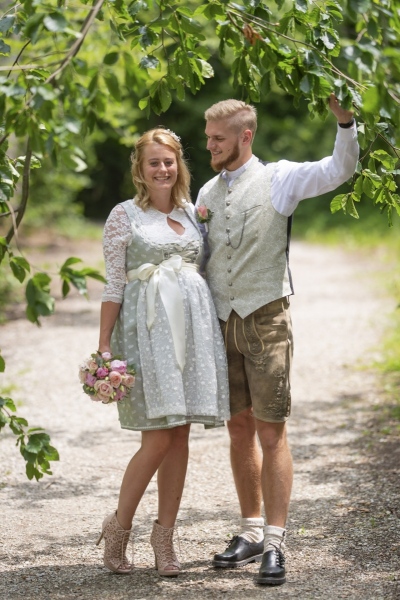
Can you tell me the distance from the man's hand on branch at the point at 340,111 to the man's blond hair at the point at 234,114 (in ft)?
1.40

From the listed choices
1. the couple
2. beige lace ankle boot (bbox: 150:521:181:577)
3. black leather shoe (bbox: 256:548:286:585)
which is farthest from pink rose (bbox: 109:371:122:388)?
black leather shoe (bbox: 256:548:286:585)

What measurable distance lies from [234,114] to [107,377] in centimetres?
121

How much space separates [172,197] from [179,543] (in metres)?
1.60

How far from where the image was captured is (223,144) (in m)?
4.02

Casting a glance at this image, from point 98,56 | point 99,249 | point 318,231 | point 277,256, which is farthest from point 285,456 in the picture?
point 318,231

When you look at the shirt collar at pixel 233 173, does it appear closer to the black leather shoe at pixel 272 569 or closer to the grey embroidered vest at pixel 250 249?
the grey embroidered vest at pixel 250 249

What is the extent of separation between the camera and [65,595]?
150 inches

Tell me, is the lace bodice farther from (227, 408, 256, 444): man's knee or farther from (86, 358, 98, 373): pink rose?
(227, 408, 256, 444): man's knee

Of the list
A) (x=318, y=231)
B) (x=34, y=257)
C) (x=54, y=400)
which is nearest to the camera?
(x=54, y=400)

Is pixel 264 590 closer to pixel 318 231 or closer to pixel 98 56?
pixel 98 56

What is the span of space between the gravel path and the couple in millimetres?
195

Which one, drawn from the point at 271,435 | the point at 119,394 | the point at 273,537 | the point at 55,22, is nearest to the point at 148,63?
the point at 55,22

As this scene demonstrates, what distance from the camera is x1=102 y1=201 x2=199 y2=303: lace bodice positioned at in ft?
13.0

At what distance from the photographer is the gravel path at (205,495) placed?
12.9 feet
